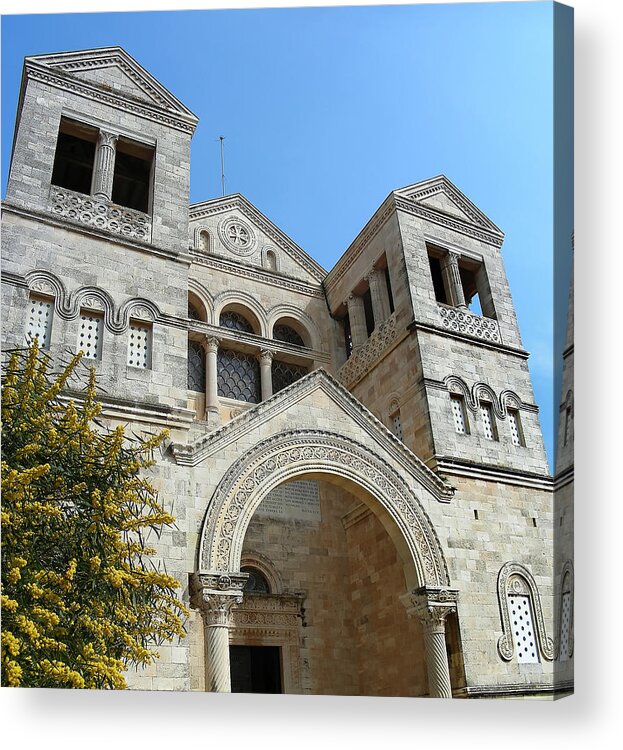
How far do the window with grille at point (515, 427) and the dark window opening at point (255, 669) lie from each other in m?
4.49

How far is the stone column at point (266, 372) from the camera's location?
1146 centimetres

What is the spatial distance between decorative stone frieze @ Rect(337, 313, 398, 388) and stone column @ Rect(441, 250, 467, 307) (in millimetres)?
1015

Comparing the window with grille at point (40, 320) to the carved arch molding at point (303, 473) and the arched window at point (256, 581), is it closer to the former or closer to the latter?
the carved arch molding at point (303, 473)

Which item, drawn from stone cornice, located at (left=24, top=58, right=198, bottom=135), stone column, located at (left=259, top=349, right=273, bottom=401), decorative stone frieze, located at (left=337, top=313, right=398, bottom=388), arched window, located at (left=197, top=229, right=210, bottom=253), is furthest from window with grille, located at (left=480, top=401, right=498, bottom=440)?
stone cornice, located at (left=24, top=58, right=198, bottom=135)

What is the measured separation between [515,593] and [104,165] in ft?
24.2

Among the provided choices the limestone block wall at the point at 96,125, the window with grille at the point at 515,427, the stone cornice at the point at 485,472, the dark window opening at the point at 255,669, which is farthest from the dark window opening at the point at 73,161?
the window with grille at the point at 515,427

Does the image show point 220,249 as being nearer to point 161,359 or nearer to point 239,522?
point 161,359

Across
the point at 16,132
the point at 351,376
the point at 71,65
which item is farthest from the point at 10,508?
the point at 351,376

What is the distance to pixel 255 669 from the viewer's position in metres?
9.14

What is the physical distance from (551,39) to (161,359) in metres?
5.12

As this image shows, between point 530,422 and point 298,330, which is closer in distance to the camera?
point 530,422

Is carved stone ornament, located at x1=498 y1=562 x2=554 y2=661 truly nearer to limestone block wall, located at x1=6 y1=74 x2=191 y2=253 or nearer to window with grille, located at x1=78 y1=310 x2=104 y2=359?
window with grille, located at x1=78 y1=310 x2=104 y2=359

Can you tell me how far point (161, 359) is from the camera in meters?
7.96

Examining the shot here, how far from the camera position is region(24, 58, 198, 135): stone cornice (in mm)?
8641
